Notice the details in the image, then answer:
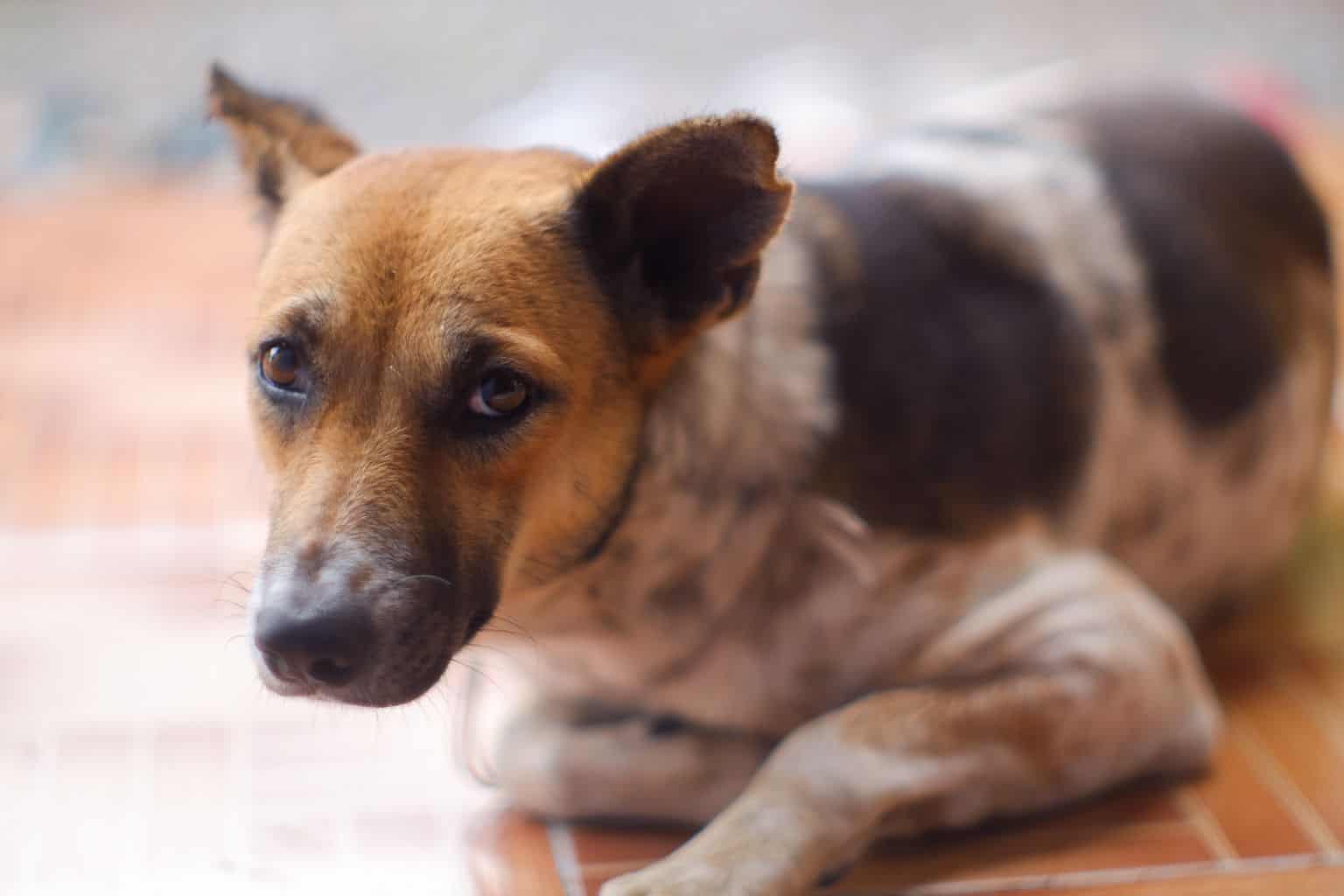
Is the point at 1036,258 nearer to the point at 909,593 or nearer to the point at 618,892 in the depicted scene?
the point at 909,593

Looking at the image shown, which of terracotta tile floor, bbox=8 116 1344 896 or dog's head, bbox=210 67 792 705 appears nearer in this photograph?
dog's head, bbox=210 67 792 705

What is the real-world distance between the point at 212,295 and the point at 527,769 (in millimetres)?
2100

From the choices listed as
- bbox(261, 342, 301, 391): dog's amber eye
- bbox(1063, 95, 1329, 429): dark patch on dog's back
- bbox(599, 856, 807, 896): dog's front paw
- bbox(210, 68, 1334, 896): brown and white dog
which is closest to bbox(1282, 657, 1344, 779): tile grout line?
bbox(210, 68, 1334, 896): brown and white dog

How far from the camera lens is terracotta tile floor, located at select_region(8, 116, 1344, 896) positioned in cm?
171

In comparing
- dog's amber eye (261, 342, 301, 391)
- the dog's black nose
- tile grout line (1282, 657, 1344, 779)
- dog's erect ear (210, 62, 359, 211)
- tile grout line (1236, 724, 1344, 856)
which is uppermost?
dog's erect ear (210, 62, 359, 211)

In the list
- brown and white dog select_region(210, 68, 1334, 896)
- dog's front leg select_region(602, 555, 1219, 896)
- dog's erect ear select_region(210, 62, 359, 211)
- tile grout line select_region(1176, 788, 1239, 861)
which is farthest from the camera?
tile grout line select_region(1176, 788, 1239, 861)

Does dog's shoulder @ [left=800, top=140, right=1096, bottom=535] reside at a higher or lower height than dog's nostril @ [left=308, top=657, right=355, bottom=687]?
higher

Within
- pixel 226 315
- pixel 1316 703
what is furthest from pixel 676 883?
pixel 226 315

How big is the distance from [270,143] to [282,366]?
332 millimetres

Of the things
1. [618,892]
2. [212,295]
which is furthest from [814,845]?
[212,295]

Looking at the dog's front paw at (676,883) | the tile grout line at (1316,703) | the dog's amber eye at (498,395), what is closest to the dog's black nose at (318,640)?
the dog's amber eye at (498,395)

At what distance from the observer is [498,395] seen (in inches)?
56.6

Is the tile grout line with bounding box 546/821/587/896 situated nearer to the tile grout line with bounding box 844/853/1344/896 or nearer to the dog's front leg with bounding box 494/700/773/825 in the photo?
the dog's front leg with bounding box 494/700/773/825

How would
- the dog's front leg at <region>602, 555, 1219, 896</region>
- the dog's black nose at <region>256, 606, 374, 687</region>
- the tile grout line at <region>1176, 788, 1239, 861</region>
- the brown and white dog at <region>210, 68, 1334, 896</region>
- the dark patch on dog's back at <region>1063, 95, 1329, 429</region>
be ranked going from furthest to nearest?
the dark patch on dog's back at <region>1063, 95, 1329, 429</region> < the tile grout line at <region>1176, 788, 1239, 861</region> < the dog's front leg at <region>602, 555, 1219, 896</region> < the brown and white dog at <region>210, 68, 1334, 896</region> < the dog's black nose at <region>256, 606, 374, 687</region>
